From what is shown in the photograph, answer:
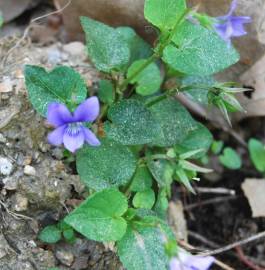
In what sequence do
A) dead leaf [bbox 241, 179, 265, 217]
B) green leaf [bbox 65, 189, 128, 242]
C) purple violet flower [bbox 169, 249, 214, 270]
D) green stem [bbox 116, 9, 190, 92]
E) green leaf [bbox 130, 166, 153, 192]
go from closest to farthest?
purple violet flower [bbox 169, 249, 214, 270] → green leaf [bbox 65, 189, 128, 242] → green stem [bbox 116, 9, 190, 92] → green leaf [bbox 130, 166, 153, 192] → dead leaf [bbox 241, 179, 265, 217]

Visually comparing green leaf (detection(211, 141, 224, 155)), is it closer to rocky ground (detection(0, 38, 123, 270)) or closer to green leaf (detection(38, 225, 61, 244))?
rocky ground (detection(0, 38, 123, 270))

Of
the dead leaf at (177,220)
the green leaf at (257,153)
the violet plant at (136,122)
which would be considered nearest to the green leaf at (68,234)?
the violet plant at (136,122)

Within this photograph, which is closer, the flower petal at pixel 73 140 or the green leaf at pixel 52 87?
the flower petal at pixel 73 140

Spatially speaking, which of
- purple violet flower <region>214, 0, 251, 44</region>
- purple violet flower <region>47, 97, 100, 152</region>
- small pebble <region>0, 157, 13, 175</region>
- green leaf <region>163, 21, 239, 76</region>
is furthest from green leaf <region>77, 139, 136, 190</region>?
purple violet flower <region>214, 0, 251, 44</region>

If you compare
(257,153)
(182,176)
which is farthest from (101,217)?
(257,153)

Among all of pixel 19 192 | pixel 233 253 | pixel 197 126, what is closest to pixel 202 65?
pixel 197 126

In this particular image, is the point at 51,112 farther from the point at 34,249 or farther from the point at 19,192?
the point at 34,249

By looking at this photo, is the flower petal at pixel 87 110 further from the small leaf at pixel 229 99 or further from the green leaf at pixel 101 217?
the small leaf at pixel 229 99
